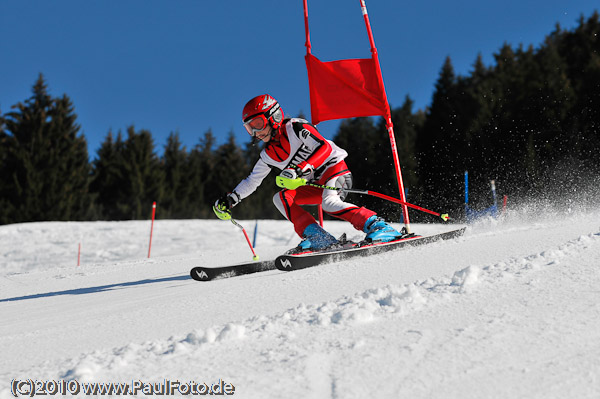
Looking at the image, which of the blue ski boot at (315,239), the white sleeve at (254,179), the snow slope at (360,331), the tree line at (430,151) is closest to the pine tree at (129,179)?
the tree line at (430,151)

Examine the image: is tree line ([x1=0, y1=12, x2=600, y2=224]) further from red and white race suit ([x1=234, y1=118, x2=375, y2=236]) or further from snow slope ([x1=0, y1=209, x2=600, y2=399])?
snow slope ([x1=0, y1=209, x2=600, y2=399])

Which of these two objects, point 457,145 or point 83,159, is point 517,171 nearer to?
point 457,145

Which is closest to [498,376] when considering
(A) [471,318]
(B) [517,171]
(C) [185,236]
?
(A) [471,318]

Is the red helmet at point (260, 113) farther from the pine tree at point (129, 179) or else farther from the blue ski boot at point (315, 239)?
the pine tree at point (129, 179)

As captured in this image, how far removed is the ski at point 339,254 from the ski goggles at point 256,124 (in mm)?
1366

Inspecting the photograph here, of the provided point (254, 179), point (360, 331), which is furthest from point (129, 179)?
point (360, 331)

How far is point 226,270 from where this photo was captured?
201 inches

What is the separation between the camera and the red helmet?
202 inches

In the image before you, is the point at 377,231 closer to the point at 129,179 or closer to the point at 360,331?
the point at 360,331

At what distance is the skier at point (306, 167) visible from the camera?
518cm

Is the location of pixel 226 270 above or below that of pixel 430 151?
below

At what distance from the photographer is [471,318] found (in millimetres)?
2383

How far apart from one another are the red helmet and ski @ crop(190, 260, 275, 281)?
1381 mm

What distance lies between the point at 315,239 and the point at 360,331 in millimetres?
2897
